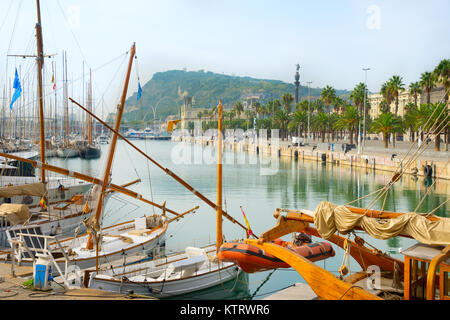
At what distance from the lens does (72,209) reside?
31.1 metres

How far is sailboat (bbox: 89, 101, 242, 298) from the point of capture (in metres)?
16.9

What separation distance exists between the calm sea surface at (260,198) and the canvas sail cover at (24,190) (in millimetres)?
6217

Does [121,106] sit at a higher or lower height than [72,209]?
higher

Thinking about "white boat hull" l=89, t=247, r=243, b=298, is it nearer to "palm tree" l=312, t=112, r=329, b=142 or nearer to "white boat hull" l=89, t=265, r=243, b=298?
"white boat hull" l=89, t=265, r=243, b=298

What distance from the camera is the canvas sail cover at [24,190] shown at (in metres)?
25.6

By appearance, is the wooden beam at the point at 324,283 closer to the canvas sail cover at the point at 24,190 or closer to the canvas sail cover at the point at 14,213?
the canvas sail cover at the point at 14,213

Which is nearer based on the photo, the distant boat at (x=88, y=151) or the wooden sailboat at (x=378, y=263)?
the wooden sailboat at (x=378, y=263)

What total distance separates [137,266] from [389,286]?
10.9 m

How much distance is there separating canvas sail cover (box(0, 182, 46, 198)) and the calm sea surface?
6217 millimetres

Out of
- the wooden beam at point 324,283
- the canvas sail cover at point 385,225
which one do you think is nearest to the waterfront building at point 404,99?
the canvas sail cover at point 385,225

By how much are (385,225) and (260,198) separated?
36340 mm
